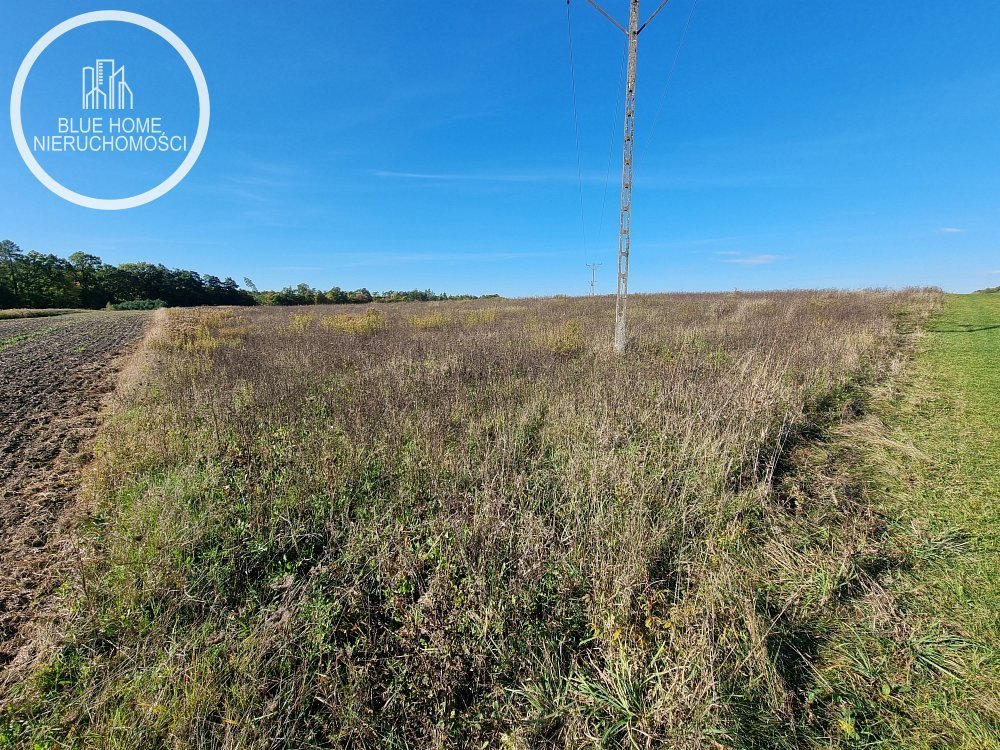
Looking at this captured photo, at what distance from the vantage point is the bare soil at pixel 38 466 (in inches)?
104

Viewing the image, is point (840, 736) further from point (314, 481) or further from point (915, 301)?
point (915, 301)

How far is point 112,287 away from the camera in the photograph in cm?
5731

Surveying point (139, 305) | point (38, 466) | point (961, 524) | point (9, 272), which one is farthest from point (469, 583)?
point (9, 272)

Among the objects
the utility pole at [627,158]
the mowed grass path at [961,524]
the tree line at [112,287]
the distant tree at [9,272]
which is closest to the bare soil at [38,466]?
the mowed grass path at [961,524]

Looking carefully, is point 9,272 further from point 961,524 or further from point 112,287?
point 961,524

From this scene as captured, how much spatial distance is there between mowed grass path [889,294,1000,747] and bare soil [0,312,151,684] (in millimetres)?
5232

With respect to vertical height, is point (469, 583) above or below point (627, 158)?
below

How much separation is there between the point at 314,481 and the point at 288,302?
72778 millimetres

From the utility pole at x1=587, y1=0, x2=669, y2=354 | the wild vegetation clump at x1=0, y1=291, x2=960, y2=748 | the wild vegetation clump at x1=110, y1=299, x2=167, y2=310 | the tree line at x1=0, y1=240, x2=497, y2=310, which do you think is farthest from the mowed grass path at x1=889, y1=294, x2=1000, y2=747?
the wild vegetation clump at x1=110, y1=299, x2=167, y2=310

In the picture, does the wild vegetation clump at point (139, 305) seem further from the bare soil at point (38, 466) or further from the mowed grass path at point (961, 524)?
the mowed grass path at point (961, 524)

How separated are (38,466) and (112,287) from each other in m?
79.4

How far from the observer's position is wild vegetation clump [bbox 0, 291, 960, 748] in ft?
5.77

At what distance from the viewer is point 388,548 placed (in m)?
2.61

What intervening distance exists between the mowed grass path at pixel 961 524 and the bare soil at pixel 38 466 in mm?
5232
